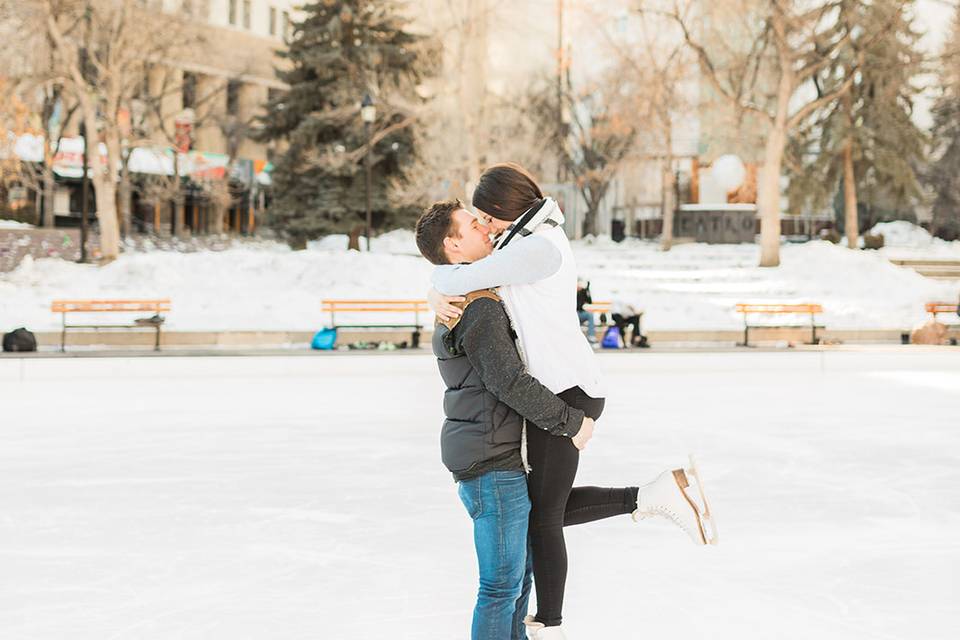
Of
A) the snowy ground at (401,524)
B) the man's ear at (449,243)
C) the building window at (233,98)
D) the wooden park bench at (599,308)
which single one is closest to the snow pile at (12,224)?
the building window at (233,98)

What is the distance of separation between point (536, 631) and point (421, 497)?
3.25 m

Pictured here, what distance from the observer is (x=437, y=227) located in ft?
10.8

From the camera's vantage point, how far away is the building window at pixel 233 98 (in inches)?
2196

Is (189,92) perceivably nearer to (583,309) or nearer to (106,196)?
(106,196)

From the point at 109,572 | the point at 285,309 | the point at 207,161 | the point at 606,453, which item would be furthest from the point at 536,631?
the point at 207,161

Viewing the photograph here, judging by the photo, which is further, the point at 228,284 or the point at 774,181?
the point at 774,181

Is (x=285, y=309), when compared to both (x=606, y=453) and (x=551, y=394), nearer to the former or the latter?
(x=606, y=453)

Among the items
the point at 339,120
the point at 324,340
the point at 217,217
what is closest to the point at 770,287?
the point at 324,340

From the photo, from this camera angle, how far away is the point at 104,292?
23156mm

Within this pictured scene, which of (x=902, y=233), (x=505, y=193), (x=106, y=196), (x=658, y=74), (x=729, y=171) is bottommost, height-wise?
(x=505, y=193)

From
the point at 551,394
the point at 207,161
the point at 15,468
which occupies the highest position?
the point at 207,161

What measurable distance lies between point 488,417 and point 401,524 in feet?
9.69

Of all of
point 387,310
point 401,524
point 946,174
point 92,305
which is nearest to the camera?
point 401,524

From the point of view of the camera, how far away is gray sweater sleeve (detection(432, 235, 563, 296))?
124 inches
